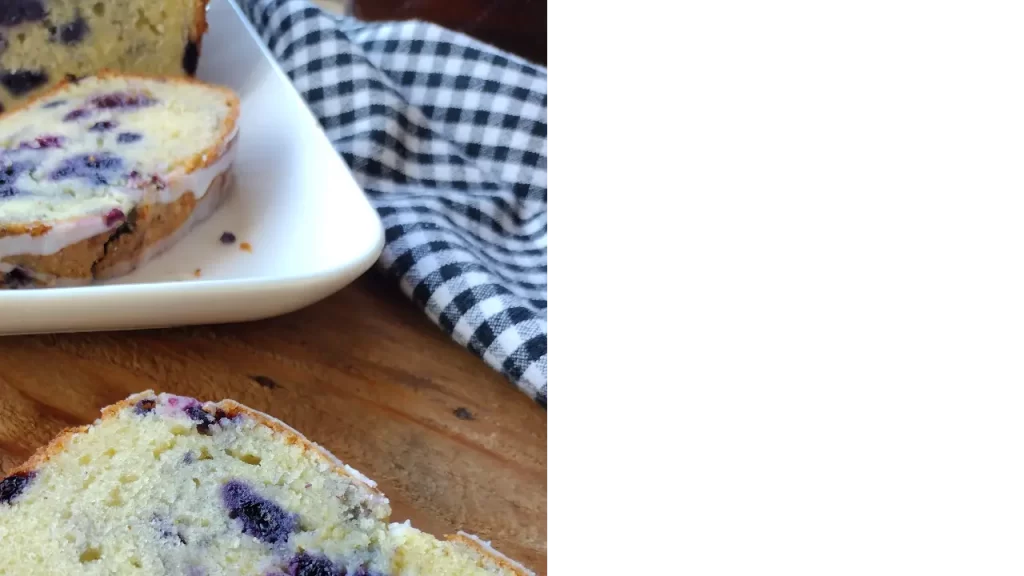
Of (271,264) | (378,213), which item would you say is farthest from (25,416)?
(378,213)

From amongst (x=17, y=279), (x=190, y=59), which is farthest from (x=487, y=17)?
(x=17, y=279)

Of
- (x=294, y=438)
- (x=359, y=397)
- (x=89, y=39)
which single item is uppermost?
(x=89, y=39)

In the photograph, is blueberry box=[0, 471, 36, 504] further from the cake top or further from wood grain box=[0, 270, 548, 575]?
the cake top

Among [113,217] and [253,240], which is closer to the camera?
[113,217]

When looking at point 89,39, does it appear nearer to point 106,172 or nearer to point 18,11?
point 18,11

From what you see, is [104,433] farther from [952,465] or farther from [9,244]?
[952,465]

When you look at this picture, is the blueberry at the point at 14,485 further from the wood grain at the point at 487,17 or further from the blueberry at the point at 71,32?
the wood grain at the point at 487,17

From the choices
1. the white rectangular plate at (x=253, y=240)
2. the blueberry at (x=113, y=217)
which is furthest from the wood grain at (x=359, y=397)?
the blueberry at (x=113, y=217)
